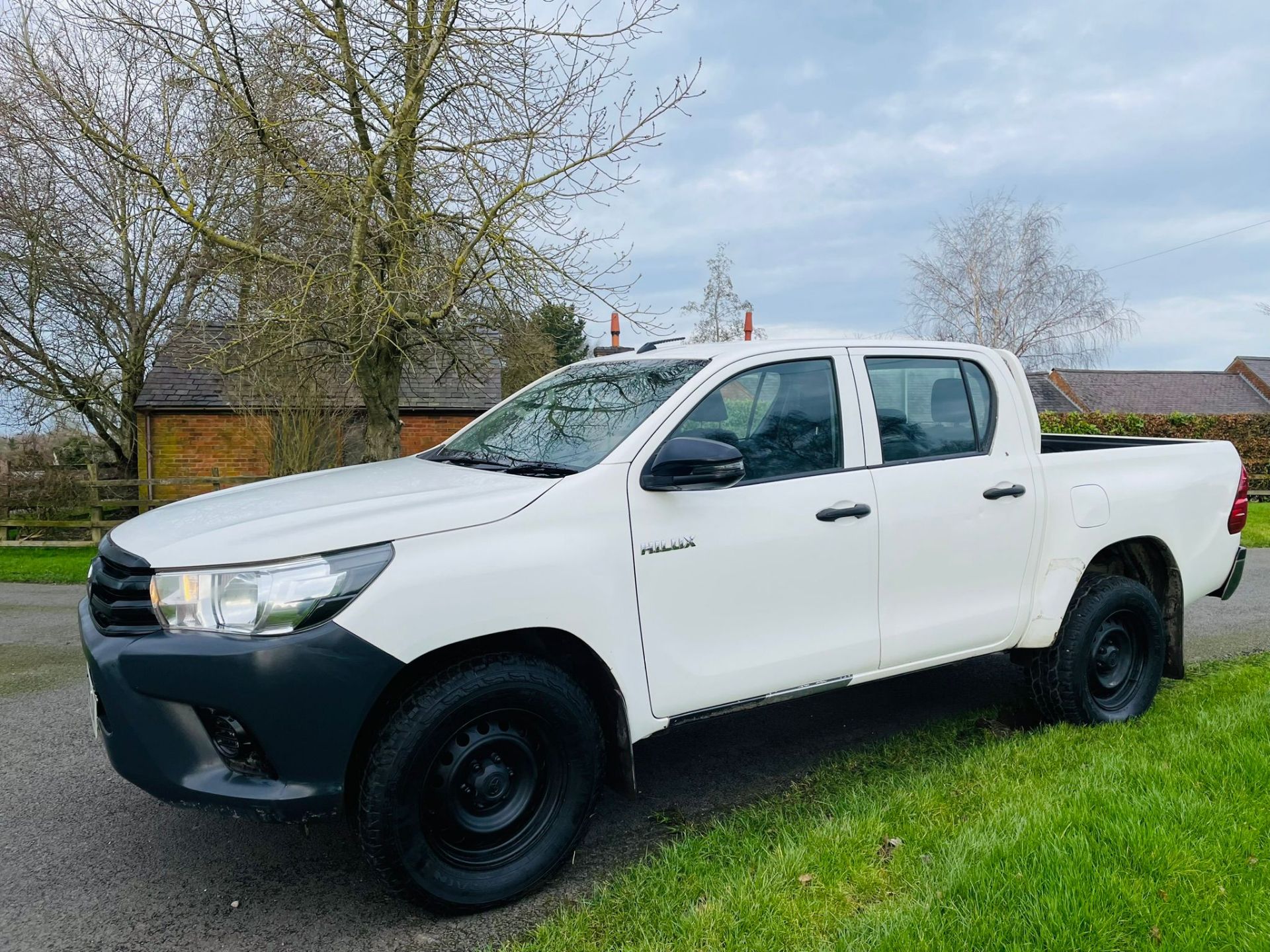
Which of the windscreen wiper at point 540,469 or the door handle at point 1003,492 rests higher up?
the windscreen wiper at point 540,469

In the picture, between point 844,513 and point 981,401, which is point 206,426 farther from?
point 844,513

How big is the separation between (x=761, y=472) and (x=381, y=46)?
683 centimetres

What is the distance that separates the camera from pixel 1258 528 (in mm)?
14508

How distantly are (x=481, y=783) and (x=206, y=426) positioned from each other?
19552 millimetres

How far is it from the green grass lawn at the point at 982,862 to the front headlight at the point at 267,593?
1.27 meters

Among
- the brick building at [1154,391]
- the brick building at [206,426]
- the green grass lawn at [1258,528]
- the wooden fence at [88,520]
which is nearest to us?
the green grass lawn at [1258,528]

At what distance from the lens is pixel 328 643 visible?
2.77 m

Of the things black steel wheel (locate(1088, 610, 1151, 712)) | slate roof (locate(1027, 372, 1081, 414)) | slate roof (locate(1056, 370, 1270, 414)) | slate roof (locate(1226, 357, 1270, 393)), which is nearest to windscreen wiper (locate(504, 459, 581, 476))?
black steel wheel (locate(1088, 610, 1151, 712))

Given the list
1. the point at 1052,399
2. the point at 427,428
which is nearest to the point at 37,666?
the point at 427,428

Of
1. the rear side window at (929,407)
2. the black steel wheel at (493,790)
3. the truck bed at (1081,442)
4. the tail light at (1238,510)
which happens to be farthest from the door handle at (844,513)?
the tail light at (1238,510)

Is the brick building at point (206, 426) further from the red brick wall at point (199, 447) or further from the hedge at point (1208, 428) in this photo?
the hedge at point (1208, 428)

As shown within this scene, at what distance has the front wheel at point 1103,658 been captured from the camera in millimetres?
4484

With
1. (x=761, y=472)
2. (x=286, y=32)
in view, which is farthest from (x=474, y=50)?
(x=761, y=472)

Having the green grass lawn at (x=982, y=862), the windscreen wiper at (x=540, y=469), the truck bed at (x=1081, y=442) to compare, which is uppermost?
the windscreen wiper at (x=540, y=469)
